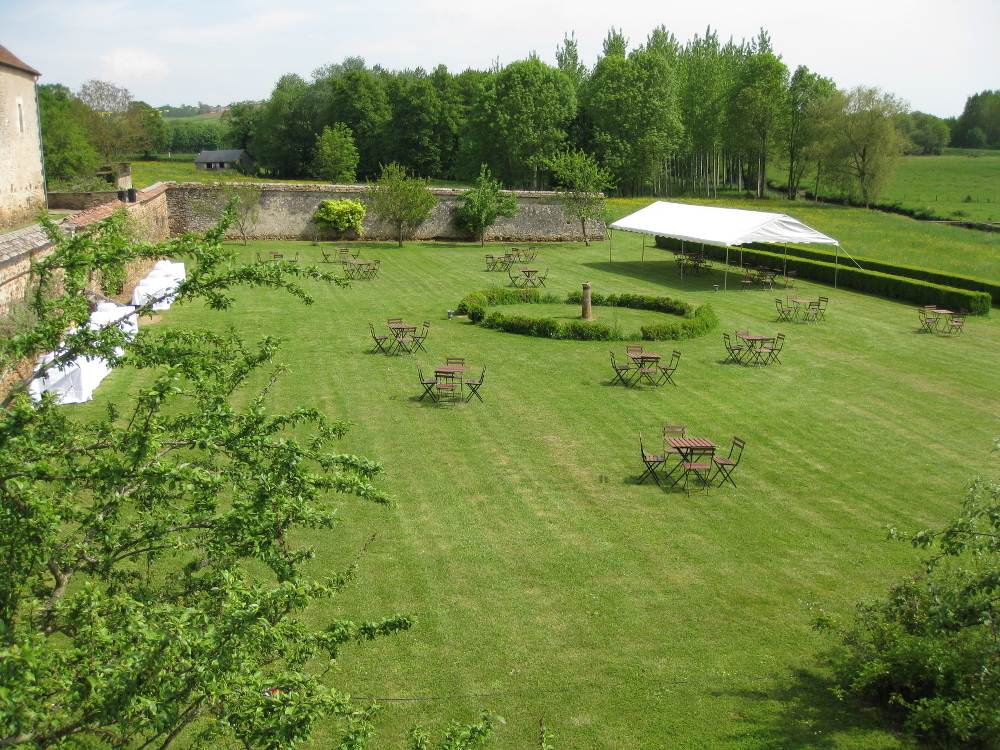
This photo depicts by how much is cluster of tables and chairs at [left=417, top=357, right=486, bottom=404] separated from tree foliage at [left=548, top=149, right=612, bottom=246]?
877 inches

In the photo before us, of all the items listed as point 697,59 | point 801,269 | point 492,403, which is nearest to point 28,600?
point 492,403

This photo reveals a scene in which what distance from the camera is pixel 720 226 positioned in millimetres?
27500

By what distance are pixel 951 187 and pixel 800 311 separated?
2199 inches

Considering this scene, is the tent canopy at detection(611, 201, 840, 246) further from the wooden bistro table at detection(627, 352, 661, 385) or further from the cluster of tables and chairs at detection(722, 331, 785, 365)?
the wooden bistro table at detection(627, 352, 661, 385)

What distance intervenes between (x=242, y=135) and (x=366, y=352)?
8828cm

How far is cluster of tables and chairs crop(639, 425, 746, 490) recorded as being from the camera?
38.1 feet

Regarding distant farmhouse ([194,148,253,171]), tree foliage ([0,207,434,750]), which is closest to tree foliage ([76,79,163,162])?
distant farmhouse ([194,148,253,171])

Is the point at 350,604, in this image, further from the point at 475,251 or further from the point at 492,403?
the point at 475,251

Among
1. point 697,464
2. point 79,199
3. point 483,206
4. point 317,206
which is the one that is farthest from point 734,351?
point 79,199

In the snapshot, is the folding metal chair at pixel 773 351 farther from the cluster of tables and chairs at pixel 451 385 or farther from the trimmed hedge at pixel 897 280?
the trimmed hedge at pixel 897 280

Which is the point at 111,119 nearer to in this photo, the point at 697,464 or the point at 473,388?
the point at 473,388

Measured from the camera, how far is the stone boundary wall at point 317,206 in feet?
113

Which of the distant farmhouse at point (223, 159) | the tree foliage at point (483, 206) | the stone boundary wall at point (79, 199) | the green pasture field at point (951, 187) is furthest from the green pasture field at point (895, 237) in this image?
the distant farmhouse at point (223, 159)

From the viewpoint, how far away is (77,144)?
155 feet
